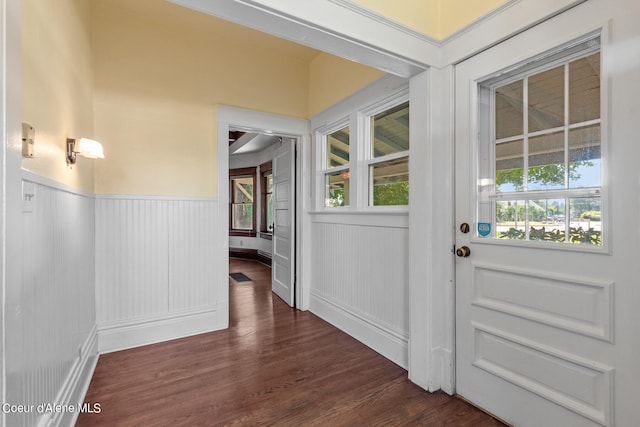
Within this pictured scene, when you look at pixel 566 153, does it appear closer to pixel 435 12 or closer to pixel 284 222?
pixel 435 12

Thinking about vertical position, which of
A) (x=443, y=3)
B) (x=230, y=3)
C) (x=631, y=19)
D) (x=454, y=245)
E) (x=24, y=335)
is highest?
(x=443, y=3)

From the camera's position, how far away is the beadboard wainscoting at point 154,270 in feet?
8.45

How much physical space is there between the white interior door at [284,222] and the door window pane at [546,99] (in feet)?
8.31

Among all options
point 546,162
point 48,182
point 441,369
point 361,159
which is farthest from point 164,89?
point 441,369

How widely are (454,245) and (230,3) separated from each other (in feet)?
6.04

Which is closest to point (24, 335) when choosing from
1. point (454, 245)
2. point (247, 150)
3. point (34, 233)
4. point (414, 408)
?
point (34, 233)

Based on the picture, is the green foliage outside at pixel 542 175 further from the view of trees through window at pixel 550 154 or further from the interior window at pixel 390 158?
the interior window at pixel 390 158

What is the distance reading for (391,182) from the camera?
2.61 meters

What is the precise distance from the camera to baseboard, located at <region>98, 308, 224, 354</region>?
2.56 metres

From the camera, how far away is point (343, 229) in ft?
9.93

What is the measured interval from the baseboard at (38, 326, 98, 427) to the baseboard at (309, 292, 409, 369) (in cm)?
206

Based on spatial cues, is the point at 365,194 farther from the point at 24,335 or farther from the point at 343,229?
the point at 24,335

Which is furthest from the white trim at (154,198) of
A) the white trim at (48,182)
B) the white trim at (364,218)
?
the white trim at (364,218)

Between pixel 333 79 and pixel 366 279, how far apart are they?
2.11 metres
